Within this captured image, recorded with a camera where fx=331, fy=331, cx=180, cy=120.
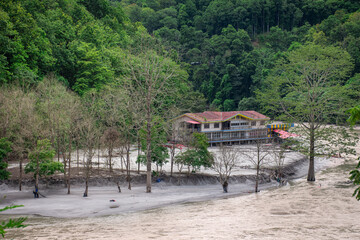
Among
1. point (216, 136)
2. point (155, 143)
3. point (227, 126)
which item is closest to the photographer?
point (155, 143)

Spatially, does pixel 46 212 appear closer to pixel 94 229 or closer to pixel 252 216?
pixel 94 229

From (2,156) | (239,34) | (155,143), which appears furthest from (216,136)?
(239,34)

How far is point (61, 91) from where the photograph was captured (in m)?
35.4

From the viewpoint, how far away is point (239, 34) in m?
91.9

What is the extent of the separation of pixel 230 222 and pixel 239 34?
80.9 metres

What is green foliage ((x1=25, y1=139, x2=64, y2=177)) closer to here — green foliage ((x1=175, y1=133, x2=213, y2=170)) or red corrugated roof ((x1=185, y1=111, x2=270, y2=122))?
green foliage ((x1=175, y1=133, x2=213, y2=170))

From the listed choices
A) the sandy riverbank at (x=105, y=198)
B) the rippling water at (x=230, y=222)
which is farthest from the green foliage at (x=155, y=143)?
the rippling water at (x=230, y=222)

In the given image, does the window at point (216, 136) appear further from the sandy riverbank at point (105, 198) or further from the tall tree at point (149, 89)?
the sandy riverbank at point (105, 198)

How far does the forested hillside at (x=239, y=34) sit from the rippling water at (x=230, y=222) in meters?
40.5

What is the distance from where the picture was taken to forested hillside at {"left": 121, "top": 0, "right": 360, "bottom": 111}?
81812 mm

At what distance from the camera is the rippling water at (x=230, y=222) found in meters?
15.2

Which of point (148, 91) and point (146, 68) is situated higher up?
point (146, 68)

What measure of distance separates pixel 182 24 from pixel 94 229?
102m

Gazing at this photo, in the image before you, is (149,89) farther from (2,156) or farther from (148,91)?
(2,156)
